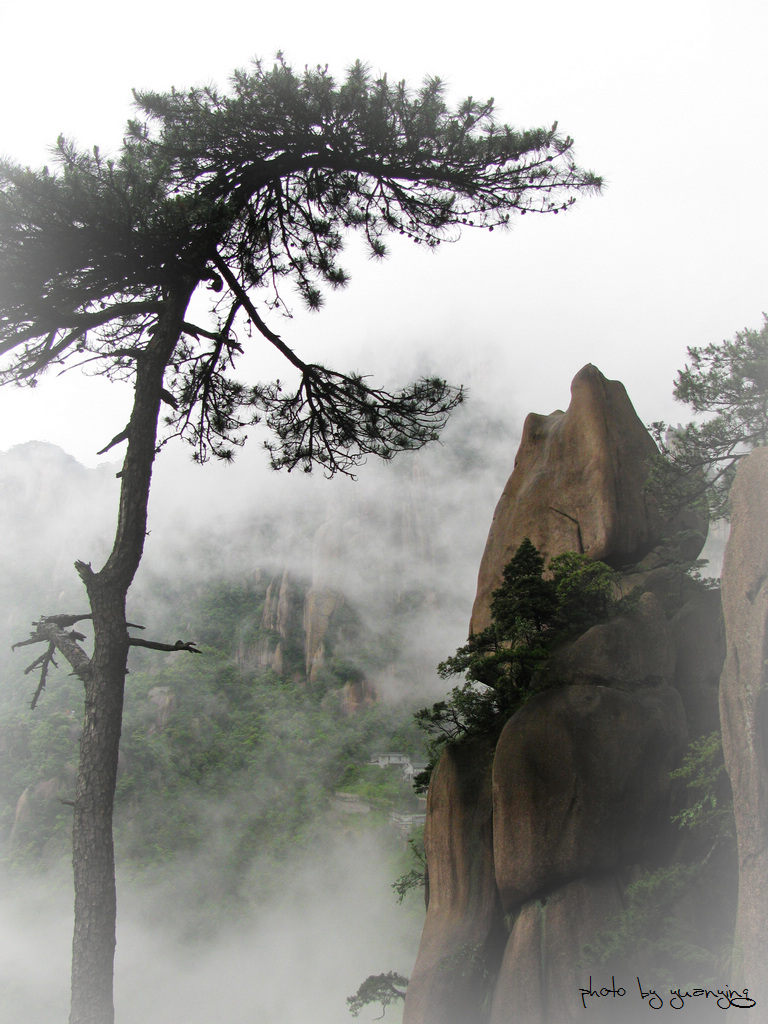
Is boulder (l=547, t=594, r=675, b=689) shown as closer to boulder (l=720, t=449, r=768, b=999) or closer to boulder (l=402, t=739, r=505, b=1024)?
boulder (l=402, t=739, r=505, b=1024)

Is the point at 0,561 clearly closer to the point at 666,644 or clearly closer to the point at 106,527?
the point at 106,527

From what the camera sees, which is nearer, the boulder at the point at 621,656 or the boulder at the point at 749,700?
the boulder at the point at 749,700

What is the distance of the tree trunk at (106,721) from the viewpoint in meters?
2.84

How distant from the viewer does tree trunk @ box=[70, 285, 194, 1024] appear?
2840mm

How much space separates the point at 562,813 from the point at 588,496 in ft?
16.9

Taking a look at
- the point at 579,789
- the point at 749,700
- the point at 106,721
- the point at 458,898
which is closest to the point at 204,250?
the point at 106,721

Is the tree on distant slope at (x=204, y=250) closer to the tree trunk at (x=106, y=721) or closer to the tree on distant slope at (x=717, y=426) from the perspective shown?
the tree trunk at (x=106, y=721)

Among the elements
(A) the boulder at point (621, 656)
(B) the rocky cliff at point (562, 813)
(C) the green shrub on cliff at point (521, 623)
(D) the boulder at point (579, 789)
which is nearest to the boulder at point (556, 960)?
(B) the rocky cliff at point (562, 813)

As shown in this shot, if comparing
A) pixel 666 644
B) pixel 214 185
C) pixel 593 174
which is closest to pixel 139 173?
pixel 214 185

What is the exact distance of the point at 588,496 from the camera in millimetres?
10547

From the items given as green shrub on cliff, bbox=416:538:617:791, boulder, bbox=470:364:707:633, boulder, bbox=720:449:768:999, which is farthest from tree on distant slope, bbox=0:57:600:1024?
boulder, bbox=470:364:707:633

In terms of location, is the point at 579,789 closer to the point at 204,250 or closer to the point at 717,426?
the point at 717,426

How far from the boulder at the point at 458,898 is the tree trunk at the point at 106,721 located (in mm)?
6029

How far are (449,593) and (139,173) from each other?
115 feet
